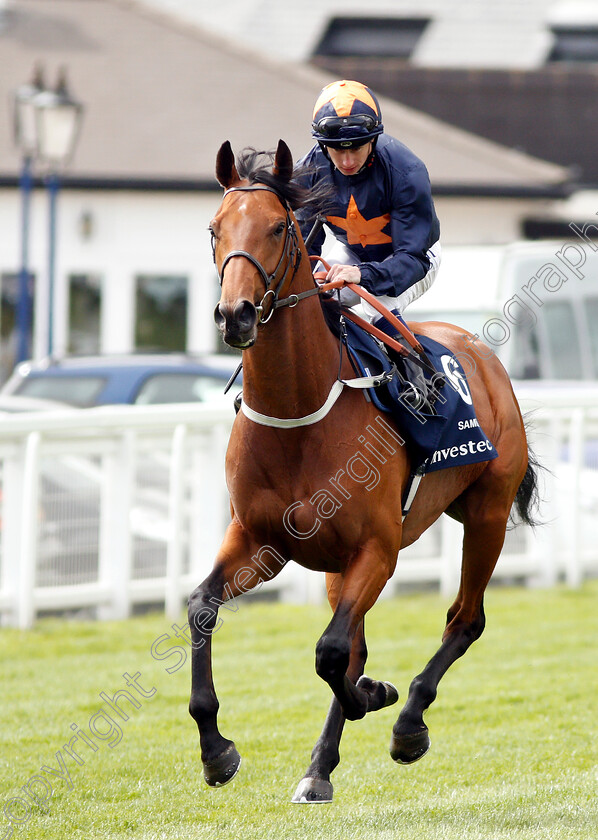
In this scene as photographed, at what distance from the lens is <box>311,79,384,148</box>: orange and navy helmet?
442 cm

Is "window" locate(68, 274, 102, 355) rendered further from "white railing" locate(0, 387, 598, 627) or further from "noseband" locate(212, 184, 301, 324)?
"noseband" locate(212, 184, 301, 324)

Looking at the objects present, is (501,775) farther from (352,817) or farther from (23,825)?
(23,825)

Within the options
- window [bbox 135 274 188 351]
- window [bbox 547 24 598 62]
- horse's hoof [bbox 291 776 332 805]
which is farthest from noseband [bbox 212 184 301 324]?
window [bbox 547 24 598 62]

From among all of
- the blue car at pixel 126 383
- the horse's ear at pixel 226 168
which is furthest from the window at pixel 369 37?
the horse's ear at pixel 226 168

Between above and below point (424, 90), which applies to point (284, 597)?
below

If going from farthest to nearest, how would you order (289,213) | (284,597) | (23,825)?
1. (284,597)
2. (23,825)
3. (289,213)

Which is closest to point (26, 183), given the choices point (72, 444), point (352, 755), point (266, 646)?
point (72, 444)

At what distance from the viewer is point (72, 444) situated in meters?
8.20

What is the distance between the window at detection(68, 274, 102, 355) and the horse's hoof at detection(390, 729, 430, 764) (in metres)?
13.4

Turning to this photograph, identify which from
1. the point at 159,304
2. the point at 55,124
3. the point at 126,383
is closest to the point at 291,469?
the point at 126,383

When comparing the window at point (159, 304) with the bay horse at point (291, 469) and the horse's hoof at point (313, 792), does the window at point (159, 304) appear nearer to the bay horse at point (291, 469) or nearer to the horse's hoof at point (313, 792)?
the bay horse at point (291, 469)

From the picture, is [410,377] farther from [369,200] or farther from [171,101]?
[171,101]

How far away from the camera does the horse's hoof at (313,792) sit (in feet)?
14.4

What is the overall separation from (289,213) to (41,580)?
4.73m
